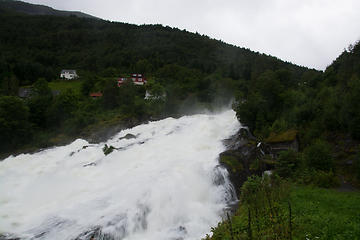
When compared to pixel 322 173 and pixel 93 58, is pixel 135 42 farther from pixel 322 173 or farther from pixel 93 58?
pixel 322 173

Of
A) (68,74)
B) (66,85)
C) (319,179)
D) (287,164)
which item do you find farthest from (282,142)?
(68,74)

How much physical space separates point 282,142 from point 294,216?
47.9ft

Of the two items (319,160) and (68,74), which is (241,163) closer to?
(319,160)

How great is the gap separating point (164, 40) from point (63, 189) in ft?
345

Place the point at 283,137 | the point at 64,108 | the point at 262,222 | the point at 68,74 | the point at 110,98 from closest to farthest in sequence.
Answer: the point at 262,222
the point at 283,137
the point at 64,108
the point at 110,98
the point at 68,74

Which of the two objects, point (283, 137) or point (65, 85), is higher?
point (283, 137)

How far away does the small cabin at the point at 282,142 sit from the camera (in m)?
20.4

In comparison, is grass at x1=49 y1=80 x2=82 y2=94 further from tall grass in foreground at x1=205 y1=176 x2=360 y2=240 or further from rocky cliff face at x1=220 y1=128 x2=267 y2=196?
tall grass in foreground at x1=205 y1=176 x2=360 y2=240

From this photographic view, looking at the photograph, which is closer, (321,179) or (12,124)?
(321,179)

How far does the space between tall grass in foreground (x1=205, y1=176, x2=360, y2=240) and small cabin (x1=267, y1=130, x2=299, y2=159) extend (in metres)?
8.61

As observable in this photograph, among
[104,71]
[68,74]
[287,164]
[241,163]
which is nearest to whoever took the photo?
[287,164]

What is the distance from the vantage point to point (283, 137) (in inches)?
819

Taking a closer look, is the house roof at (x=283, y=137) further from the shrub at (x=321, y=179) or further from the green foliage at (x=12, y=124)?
the green foliage at (x=12, y=124)

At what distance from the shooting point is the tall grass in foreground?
562 centimetres
